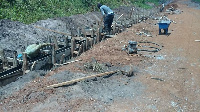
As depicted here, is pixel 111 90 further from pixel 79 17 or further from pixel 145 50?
pixel 79 17

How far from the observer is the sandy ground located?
683 cm

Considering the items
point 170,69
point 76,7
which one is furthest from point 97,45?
point 76,7

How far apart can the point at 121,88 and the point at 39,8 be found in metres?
11.7

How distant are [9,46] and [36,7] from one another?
21.6 ft

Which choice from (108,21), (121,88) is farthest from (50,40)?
(108,21)

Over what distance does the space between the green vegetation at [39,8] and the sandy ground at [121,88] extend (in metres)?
5.98

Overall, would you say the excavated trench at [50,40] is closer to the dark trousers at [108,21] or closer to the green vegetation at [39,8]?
the dark trousers at [108,21]

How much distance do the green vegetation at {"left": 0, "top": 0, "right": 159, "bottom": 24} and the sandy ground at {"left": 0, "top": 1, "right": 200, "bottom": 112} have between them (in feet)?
19.6

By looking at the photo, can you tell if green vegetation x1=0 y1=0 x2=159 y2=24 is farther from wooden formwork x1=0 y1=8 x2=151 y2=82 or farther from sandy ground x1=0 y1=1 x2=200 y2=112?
sandy ground x1=0 y1=1 x2=200 y2=112

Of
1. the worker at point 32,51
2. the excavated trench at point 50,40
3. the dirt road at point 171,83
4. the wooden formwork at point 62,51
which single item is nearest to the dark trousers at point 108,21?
the excavated trench at point 50,40

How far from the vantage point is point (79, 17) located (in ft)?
60.9

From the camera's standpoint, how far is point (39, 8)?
17469 mm

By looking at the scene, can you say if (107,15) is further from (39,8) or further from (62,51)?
(39,8)

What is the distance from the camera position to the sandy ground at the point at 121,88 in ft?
22.4
